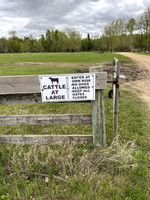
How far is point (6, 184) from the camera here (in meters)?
2.31

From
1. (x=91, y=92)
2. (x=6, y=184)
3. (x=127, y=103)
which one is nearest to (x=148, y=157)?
(x=91, y=92)

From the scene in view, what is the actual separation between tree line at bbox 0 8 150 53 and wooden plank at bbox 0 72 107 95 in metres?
38.6

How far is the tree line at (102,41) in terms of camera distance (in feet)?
129

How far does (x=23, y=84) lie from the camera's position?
2.36 metres

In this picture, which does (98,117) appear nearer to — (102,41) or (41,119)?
(41,119)

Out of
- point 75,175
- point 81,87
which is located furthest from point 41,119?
point 75,175

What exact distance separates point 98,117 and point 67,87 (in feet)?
2.44

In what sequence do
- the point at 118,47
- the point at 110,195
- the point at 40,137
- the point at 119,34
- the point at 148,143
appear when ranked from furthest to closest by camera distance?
1. the point at 118,47
2. the point at 119,34
3. the point at 148,143
4. the point at 40,137
5. the point at 110,195

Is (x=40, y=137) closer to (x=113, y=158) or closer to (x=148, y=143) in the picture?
(x=113, y=158)

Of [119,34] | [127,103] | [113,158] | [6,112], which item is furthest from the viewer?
[119,34]

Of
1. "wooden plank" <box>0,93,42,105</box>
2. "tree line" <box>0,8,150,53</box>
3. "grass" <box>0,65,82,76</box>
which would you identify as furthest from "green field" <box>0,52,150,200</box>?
"tree line" <box>0,8,150,53</box>

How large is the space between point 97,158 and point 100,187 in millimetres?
472

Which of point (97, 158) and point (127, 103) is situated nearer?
point (97, 158)

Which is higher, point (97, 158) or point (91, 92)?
point (91, 92)
